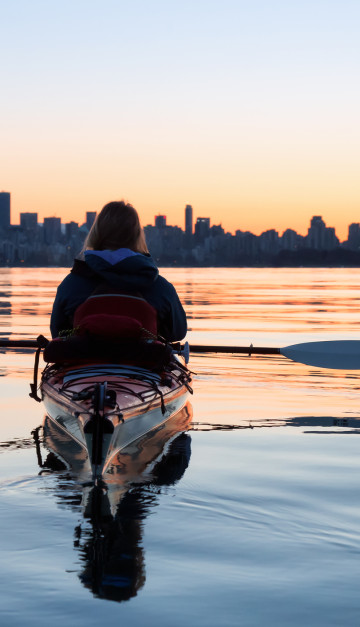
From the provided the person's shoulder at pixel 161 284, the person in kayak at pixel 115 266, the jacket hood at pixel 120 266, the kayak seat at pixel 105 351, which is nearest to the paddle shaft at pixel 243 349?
the person's shoulder at pixel 161 284

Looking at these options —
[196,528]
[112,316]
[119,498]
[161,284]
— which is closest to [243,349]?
[161,284]

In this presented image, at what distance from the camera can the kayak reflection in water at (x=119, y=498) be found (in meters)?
4.30

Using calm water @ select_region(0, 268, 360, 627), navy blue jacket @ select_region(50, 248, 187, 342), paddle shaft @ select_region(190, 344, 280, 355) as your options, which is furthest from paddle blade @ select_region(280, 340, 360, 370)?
navy blue jacket @ select_region(50, 248, 187, 342)

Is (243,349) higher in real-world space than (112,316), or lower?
lower

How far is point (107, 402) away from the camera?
6121mm

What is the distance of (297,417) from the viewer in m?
10.1

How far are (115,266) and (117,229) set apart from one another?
361 millimetres

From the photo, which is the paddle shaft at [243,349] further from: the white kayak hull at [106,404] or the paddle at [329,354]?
the white kayak hull at [106,404]

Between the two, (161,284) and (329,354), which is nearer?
(161,284)

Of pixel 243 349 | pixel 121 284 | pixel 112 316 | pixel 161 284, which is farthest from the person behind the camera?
pixel 243 349

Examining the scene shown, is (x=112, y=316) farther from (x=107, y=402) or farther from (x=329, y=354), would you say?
(x=329, y=354)

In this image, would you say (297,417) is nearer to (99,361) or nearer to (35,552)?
(99,361)

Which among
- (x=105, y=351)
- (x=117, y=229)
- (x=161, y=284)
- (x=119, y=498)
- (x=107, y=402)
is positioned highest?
(x=117, y=229)

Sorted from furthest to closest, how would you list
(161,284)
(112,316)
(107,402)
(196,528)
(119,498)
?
(161,284)
(112,316)
(107,402)
(119,498)
(196,528)
